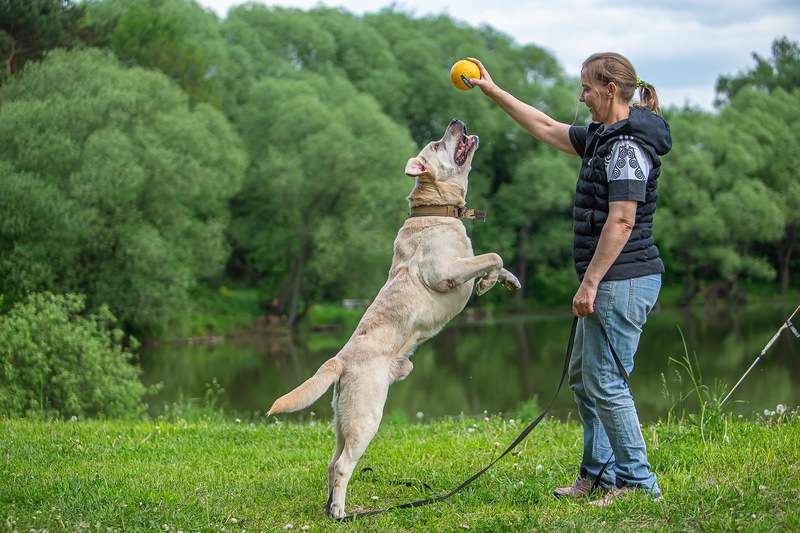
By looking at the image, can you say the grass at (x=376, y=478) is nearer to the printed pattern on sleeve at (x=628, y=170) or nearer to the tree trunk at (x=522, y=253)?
the printed pattern on sleeve at (x=628, y=170)

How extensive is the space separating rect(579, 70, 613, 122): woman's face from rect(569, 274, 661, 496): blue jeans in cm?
105

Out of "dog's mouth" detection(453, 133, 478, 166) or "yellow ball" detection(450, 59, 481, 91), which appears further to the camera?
"dog's mouth" detection(453, 133, 478, 166)

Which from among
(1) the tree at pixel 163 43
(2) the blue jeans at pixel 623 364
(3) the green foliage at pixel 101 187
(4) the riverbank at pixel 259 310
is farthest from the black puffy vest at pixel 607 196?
(1) the tree at pixel 163 43

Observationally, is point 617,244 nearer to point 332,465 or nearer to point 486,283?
point 486,283

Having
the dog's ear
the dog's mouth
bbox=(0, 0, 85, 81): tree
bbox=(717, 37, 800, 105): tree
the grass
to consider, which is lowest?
the grass

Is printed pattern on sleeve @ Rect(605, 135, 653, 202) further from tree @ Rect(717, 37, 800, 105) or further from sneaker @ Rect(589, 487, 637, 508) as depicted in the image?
tree @ Rect(717, 37, 800, 105)

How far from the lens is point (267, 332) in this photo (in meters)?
34.2

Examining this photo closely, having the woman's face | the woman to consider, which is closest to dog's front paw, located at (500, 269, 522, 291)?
the woman

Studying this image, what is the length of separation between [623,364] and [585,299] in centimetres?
52

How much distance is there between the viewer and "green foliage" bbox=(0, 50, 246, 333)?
76.0 ft

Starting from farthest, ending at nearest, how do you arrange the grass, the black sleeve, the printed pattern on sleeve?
the black sleeve
the printed pattern on sleeve
the grass

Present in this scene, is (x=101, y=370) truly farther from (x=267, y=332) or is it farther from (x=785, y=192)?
(x=785, y=192)

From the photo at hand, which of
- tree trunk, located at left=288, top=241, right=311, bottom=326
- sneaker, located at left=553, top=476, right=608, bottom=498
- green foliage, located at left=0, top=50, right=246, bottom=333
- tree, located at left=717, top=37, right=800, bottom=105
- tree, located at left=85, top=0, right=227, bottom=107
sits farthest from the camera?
tree, located at left=717, top=37, right=800, bottom=105

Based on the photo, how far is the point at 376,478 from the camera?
20.8ft
